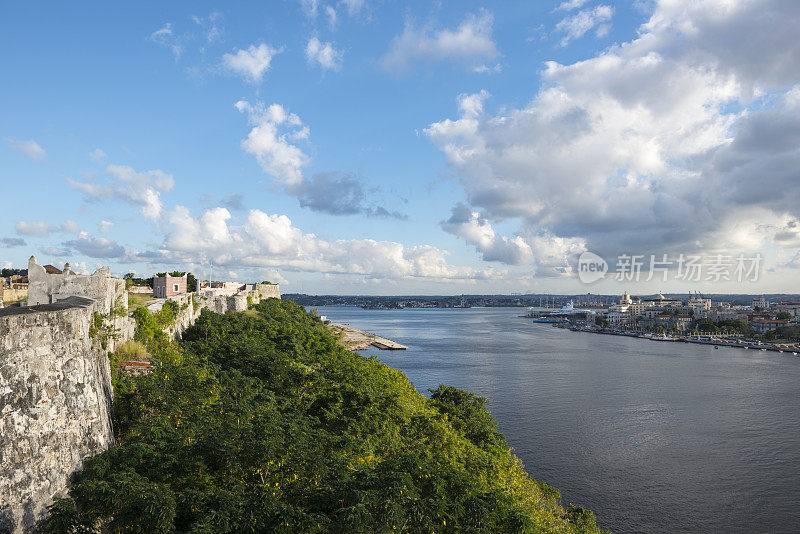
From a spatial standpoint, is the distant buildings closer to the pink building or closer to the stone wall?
the pink building

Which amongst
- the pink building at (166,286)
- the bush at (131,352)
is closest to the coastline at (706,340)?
the pink building at (166,286)

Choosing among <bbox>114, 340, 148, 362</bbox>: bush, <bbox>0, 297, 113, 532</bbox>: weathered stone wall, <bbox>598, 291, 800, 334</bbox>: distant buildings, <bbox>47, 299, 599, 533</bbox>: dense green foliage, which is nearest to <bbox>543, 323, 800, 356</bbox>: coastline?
<bbox>598, 291, 800, 334</bbox>: distant buildings

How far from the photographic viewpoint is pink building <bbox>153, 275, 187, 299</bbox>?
133 feet

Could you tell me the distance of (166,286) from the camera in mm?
40656

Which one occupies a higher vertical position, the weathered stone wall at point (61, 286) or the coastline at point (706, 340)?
the weathered stone wall at point (61, 286)

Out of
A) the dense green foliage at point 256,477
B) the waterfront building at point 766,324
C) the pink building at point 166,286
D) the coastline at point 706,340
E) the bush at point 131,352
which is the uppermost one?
the pink building at point 166,286

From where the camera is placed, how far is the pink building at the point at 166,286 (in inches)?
1598

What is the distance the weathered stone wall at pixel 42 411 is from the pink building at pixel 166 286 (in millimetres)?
31988

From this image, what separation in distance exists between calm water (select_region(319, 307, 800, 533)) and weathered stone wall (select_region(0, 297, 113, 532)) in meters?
21.1

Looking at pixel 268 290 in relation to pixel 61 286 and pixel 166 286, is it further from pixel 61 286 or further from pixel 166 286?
pixel 61 286

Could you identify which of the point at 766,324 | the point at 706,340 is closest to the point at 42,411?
the point at 706,340

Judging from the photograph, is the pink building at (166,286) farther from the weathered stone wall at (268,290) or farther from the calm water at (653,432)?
the weathered stone wall at (268,290)

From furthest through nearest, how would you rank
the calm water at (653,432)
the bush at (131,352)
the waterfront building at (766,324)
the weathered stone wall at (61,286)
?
the waterfront building at (766,324) → the calm water at (653,432) → the bush at (131,352) → the weathered stone wall at (61,286)

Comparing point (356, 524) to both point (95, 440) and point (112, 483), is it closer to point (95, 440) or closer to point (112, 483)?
point (112, 483)
